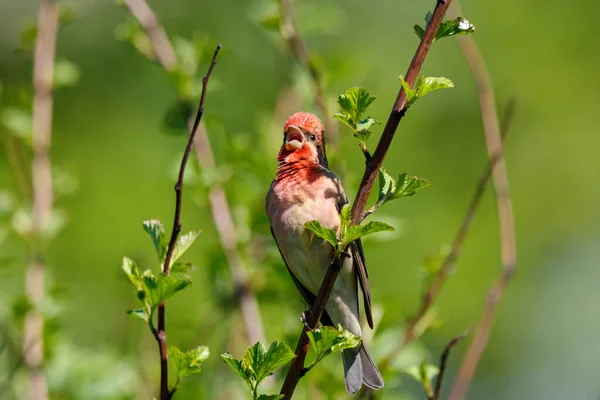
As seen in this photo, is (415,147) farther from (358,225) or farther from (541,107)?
(358,225)

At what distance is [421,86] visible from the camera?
9.46 feet

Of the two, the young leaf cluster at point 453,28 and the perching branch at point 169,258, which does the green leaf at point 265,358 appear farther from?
the young leaf cluster at point 453,28

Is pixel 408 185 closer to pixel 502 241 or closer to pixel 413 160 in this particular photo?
pixel 502 241

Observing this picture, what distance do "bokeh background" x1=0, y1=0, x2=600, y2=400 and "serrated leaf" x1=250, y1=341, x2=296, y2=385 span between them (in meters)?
2.74

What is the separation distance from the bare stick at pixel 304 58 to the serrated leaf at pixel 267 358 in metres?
2.18

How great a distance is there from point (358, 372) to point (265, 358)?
4.19 ft

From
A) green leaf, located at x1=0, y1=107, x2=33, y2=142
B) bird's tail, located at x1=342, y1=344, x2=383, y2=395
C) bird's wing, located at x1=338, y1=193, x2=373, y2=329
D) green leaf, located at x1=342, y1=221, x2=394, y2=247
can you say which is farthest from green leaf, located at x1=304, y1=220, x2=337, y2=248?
green leaf, located at x1=0, y1=107, x2=33, y2=142

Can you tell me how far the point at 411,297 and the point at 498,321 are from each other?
3.41 meters

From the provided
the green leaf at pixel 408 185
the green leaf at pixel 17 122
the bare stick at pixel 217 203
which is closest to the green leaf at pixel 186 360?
the green leaf at pixel 408 185

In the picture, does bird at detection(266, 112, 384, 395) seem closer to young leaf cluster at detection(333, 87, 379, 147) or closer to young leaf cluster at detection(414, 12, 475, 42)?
young leaf cluster at detection(333, 87, 379, 147)

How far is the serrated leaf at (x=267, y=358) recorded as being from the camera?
2998 mm

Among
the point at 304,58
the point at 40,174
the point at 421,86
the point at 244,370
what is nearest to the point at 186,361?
the point at 244,370

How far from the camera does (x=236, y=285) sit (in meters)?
4.88

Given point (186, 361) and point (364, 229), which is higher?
point (364, 229)
